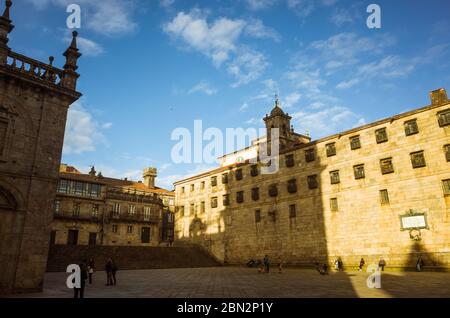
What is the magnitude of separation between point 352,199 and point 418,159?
6.56 m

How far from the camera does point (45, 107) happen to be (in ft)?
55.3

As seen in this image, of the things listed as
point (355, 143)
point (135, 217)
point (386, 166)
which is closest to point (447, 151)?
point (386, 166)

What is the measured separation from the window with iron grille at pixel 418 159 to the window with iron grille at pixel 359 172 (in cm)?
424

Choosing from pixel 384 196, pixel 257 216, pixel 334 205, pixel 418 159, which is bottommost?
pixel 257 216

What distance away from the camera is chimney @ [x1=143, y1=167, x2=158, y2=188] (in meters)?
60.8

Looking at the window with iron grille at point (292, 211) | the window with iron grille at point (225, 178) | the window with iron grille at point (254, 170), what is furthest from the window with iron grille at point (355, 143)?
the window with iron grille at point (225, 178)

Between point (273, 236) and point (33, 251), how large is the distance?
85.5 ft

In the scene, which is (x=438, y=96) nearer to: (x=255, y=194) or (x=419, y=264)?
(x=419, y=264)

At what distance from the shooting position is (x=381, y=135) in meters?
29.8

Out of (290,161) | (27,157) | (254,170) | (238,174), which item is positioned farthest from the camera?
(238,174)

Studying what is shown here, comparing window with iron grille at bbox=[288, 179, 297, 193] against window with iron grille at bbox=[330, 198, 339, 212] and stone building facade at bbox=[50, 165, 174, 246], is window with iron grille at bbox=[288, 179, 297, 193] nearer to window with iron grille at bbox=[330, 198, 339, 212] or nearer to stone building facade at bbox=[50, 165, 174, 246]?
window with iron grille at bbox=[330, 198, 339, 212]

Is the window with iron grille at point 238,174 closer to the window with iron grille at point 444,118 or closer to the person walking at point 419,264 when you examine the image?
the person walking at point 419,264
